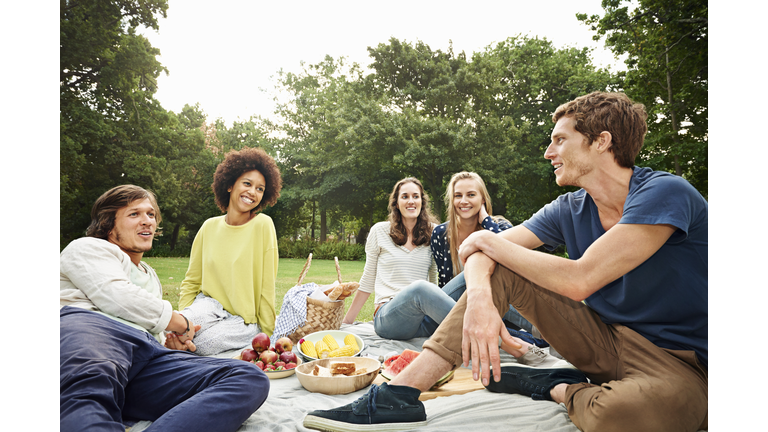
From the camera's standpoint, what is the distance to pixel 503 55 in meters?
20.1

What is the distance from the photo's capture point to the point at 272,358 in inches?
105

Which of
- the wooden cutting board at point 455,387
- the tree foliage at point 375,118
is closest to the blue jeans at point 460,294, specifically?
the wooden cutting board at point 455,387

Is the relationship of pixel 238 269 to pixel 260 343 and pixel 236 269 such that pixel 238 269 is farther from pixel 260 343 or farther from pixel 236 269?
pixel 260 343

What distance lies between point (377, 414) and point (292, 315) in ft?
5.90

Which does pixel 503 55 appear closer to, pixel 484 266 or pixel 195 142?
pixel 195 142

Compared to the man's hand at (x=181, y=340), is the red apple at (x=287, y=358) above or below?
below

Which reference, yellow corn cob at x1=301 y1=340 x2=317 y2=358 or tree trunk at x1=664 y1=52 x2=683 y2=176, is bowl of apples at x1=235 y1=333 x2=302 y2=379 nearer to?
yellow corn cob at x1=301 y1=340 x2=317 y2=358

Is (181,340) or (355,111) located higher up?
(355,111)

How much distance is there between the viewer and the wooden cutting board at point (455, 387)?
7.24 feet

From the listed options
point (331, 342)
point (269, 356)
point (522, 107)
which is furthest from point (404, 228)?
point (522, 107)

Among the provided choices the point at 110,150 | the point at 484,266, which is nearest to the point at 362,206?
the point at 110,150

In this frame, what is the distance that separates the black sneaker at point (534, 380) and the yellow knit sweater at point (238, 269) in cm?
198

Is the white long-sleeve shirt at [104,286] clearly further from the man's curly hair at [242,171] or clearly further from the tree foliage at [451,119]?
the tree foliage at [451,119]

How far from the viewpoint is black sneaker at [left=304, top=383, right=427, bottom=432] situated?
1.68 meters
